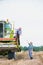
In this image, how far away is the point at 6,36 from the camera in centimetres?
2758

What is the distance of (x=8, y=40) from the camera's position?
89.5 feet

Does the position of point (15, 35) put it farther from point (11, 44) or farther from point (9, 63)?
point (9, 63)

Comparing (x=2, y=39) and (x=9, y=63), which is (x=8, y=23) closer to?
(x=2, y=39)

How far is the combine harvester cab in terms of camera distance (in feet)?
→ 88.1

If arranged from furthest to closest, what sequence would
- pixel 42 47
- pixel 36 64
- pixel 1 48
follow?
pixel 42 47, pixel 1 48, pixel 36 64

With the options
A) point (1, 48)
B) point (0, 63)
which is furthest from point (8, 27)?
point (0, 63)

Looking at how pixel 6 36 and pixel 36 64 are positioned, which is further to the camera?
pixel 6 36

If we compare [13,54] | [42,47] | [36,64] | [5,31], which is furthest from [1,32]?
[42,47]

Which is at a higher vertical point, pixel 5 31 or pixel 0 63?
pixel 5 31

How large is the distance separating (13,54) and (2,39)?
1.81 meters

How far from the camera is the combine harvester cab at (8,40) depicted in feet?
88.1

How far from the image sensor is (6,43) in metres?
27.1

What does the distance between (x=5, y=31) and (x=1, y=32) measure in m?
0.38

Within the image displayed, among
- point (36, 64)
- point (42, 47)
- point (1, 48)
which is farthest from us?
point (42, 47)
